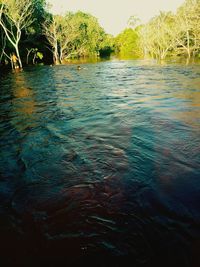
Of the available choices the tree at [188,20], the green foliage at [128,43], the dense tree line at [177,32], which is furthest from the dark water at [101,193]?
the green foliage at [128,43]

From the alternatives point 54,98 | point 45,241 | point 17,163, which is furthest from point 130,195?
point 54,98

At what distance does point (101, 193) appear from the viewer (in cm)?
452

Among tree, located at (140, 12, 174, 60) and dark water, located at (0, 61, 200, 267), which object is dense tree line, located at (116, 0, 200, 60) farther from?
dark water, located at (0, 61, 200, 267)

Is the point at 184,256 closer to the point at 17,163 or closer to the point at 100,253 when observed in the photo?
the point at 100,253

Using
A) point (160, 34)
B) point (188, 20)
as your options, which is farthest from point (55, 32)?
point (188, 20)

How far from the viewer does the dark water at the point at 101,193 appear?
334 centimetres

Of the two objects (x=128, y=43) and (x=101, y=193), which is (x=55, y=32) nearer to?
(x=101, y=193)

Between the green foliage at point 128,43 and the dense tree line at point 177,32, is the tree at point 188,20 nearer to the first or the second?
A: the dense tree line at point 177,32

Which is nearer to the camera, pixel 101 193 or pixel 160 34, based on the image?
pixel 101 193

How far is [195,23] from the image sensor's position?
39469 mm

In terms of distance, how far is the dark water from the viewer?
3342 millimetres

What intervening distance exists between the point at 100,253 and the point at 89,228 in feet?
1.72

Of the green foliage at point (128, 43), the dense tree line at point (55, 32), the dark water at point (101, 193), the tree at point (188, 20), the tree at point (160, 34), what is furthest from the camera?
the green foliage at point (128, 43)

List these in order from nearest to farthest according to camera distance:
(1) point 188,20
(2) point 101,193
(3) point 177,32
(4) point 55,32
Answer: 1. (2) point 101,193
2. (1) point 188,20
3. (3) point 177,32
4. (4) point 55,32
